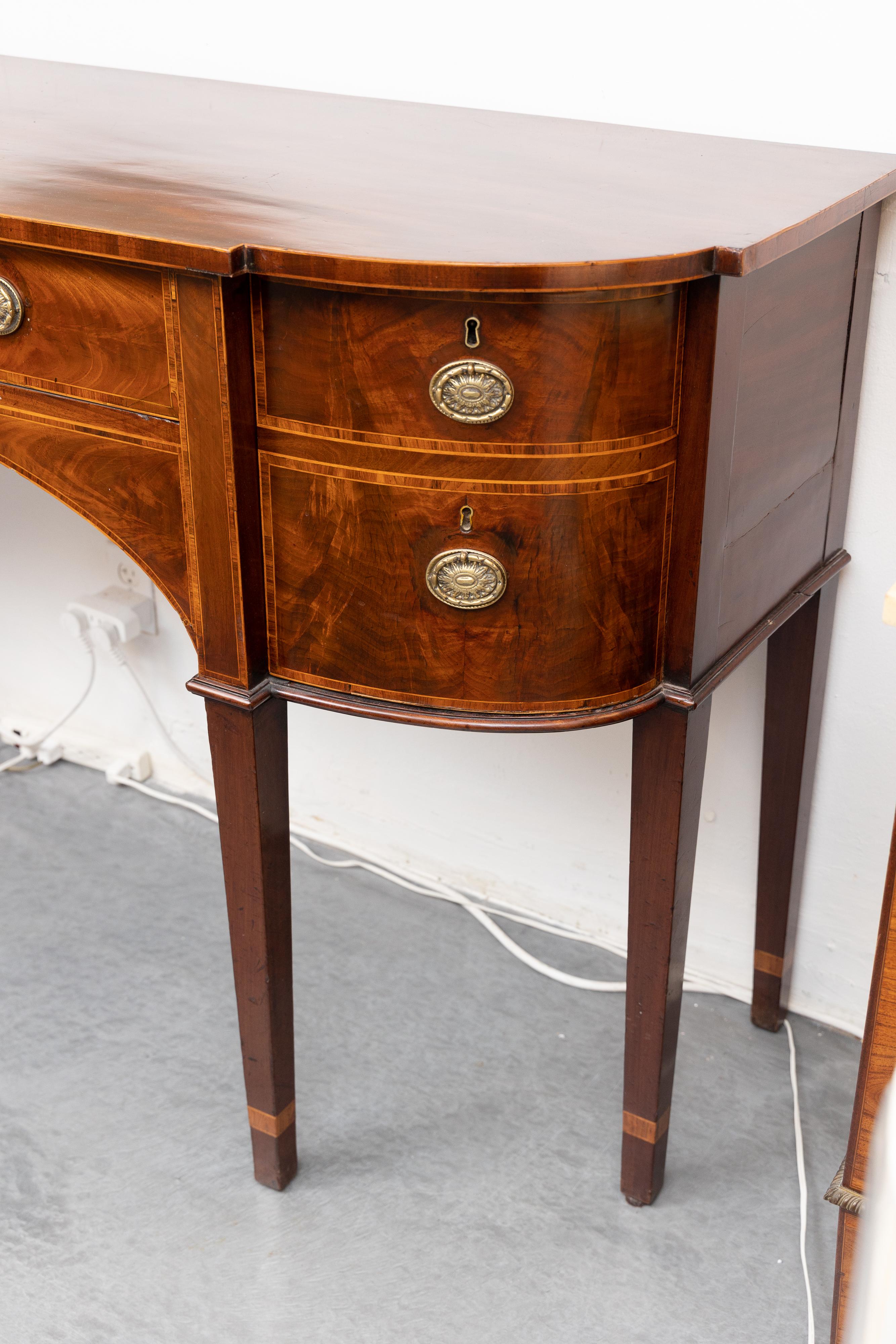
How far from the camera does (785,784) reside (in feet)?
3.96

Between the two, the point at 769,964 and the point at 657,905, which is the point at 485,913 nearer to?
the point at 769,964

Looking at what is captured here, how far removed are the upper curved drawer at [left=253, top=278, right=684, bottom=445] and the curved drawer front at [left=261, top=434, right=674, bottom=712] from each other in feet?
0.08

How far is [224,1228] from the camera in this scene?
109 centimetres

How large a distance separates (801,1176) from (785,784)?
1.13 ft

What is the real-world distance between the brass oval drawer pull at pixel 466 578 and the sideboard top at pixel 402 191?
17cm

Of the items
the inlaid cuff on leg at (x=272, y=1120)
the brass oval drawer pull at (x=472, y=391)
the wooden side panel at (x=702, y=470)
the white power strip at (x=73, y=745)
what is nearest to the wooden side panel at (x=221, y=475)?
the brass oval drawer pull at (x=472, y=391)

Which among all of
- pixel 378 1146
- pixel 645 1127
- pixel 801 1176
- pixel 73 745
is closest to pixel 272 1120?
pixel 378 1146

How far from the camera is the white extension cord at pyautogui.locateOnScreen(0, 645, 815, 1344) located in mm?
1168

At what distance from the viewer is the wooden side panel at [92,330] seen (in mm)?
810

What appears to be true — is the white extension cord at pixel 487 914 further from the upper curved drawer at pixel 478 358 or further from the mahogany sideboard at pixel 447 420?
the upper curved drawer at pixel 478 358

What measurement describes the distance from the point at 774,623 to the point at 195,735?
93 cm

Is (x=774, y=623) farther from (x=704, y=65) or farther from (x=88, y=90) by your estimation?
(x=88, y=90)

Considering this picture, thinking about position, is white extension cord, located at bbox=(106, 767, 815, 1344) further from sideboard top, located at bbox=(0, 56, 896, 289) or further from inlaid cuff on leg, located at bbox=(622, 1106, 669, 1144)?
sideboard top, located at bbox=(0, 56, 896, 289)

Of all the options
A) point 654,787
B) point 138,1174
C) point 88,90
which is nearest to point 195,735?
point 138,1174
